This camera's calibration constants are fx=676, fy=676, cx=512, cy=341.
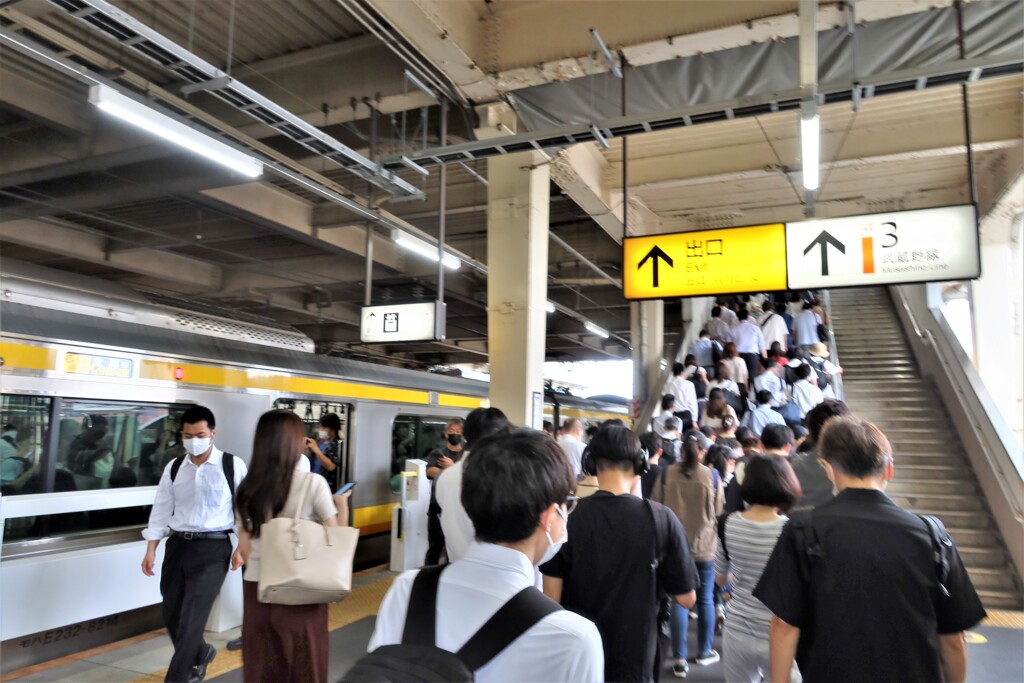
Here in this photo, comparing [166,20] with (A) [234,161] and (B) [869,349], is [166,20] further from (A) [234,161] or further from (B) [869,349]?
(B) [869,349]

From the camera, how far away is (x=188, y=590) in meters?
3.45

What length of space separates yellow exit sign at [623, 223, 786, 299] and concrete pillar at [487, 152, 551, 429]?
1019 millimetres

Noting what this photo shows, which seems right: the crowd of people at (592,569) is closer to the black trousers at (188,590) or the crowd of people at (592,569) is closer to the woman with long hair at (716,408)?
the black trousers at (188,590)

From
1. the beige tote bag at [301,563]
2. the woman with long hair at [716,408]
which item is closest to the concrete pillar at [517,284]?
the woman with long hair at [716,408]

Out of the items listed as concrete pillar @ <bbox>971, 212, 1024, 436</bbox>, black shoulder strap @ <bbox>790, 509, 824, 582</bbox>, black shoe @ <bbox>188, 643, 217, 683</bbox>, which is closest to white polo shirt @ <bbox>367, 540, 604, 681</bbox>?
black shoulder strap @ <bbox>790, 509, 824, 582</bbox>

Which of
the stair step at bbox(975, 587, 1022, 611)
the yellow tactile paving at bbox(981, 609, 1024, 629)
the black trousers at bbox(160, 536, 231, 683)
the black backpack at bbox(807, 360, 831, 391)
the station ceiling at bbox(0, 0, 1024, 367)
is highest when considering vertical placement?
the station ceiling at bbox(0, 0, 1024, 367)

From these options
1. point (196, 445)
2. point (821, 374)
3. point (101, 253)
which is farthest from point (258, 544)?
point (101, 253)

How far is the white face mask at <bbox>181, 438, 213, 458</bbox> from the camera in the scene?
3609mm

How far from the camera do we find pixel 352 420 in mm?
7648

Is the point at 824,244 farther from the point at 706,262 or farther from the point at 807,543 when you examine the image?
Answer: the point at 807,543

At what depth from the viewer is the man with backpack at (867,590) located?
5.90ft

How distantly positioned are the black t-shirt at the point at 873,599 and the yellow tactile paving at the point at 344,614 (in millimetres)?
3198

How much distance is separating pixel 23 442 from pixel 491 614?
455 cm

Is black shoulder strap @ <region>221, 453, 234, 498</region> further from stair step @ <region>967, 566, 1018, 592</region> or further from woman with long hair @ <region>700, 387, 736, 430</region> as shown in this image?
stair step @ <region>967, 566, 1018, 592</region>
